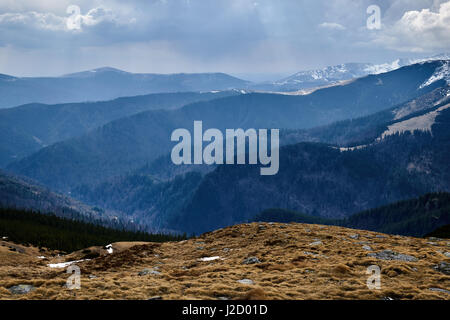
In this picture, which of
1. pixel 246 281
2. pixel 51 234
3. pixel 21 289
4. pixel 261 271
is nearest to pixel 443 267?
pixel 261 271

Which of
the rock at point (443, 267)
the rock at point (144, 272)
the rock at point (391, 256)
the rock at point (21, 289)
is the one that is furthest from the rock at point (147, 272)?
the rock at point (443, 267)

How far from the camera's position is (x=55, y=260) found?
5134 cm

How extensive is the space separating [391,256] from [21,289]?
97.1 ft

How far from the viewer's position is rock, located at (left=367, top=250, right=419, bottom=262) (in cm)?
3203

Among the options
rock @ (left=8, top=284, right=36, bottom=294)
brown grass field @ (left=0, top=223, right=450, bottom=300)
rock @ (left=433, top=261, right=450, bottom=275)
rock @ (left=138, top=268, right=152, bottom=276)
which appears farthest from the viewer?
rock @ (left=138, top=268, right=152, bottom=276)

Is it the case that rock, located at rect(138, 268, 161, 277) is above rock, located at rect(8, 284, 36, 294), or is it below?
below

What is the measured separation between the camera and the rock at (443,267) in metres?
28.5

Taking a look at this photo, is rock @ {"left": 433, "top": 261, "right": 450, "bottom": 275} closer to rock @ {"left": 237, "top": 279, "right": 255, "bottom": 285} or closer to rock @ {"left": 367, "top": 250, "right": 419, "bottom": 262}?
rock @ {"left": 367, "top": 250, "right": 419, "bottom": 262}

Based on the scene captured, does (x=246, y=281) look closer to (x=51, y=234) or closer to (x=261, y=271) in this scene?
(x=261, y=271)

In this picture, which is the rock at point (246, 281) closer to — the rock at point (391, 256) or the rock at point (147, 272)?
the rock at point (147, 272)

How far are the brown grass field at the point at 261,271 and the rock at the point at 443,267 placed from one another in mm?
415

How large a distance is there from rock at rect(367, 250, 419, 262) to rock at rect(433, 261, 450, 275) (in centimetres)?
193

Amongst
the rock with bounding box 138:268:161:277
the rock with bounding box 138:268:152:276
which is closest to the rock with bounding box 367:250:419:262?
the rock with bounding box 138:268:161:277
